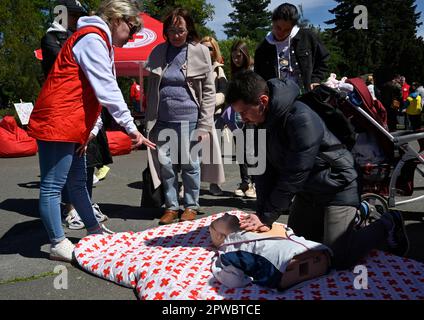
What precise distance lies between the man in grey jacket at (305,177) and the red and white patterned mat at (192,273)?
0.19m

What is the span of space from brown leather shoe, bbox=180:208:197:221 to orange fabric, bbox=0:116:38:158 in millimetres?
5747

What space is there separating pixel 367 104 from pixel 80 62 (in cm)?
222

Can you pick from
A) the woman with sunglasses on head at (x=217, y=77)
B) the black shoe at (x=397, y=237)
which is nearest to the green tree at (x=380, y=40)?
the woman with sunglasses on head at (x=217, y=77)

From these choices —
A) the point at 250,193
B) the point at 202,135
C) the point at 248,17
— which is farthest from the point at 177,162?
the point at 248,17

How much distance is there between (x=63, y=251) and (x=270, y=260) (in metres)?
1.48

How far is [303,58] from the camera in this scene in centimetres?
427

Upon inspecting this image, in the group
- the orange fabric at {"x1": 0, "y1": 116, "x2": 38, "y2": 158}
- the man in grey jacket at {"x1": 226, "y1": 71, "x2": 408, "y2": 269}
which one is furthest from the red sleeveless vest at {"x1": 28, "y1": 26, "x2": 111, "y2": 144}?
the orange fabric at {"x1": 0, "y1": 116, "x2": 38, "y2": 158}

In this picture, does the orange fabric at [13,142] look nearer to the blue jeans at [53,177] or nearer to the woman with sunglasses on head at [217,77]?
the woman with sunglasses on head at [217,77]

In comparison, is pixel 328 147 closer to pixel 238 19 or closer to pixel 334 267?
pixel 334 267

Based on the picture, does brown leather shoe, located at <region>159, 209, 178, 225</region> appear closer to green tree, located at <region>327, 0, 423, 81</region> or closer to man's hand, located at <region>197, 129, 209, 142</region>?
man's hand, located at <region>197, 129, 209, 142</region>

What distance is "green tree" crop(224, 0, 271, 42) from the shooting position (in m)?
54.6

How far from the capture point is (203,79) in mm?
4219

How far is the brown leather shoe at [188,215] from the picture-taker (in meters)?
4.22

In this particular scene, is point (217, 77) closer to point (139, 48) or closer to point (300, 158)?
point (300, 158)
